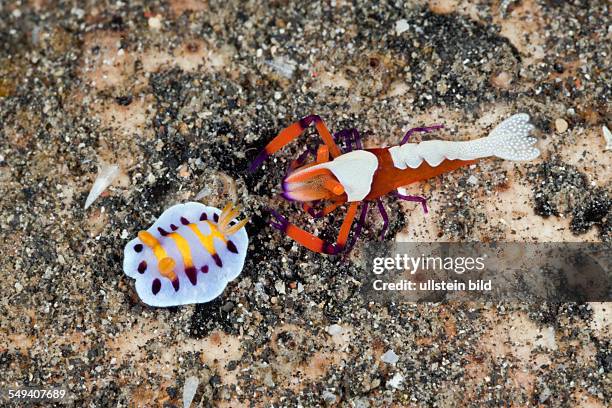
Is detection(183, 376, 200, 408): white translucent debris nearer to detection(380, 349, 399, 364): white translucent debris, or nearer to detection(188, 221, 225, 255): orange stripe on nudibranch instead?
detection(188, 221, 225, 255): orange stripe on nudibranch

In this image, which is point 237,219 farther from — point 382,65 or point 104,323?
point 382,65

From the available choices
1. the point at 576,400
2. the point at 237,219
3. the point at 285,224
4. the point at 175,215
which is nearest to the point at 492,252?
the point at 576,400

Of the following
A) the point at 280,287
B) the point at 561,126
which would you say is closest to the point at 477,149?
the point at 561,126

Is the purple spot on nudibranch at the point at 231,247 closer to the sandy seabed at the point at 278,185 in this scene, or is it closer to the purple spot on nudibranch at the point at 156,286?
the sandy seabed at the point at 278,185

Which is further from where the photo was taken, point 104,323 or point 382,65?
point 382,65

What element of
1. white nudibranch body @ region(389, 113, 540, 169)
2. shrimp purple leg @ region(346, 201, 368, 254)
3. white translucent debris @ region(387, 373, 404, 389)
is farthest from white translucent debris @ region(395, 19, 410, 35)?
white translucent debris @ region(387, 373, 404, 389)

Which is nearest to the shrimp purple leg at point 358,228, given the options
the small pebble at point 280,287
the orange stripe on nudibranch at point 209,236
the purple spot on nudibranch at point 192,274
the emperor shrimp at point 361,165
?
the emperor shrimp at point 361,165

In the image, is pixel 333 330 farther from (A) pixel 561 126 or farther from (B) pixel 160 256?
(A) pixel 561 126
